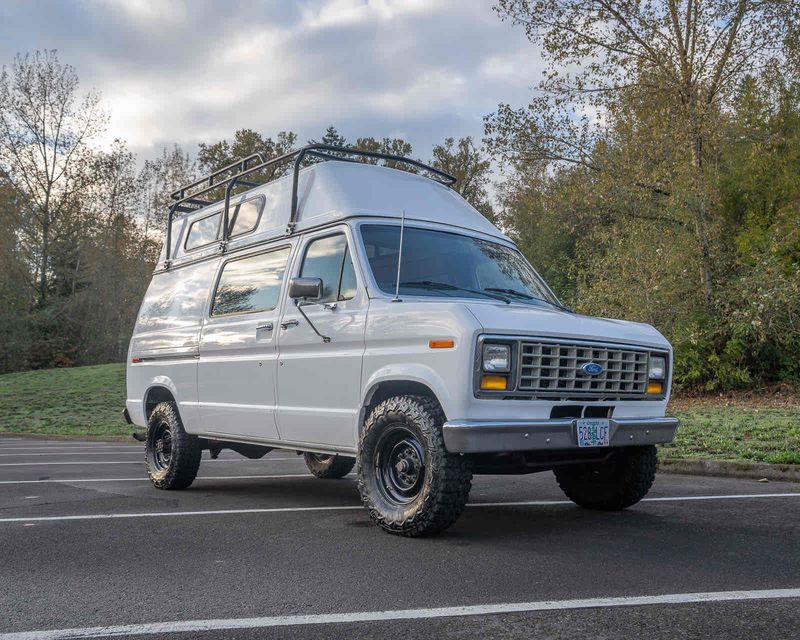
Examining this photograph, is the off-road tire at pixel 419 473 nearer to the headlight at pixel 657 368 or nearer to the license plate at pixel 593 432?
the license plate at pixel 593 432

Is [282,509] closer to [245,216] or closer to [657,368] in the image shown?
[245,216]

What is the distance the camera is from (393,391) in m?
6.09

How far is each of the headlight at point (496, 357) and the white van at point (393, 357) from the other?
10mm

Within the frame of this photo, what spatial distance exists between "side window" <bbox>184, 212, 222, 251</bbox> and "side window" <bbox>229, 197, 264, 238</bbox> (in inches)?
14.4

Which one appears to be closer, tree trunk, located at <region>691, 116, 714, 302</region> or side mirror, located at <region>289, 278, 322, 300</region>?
side mirror, located at <region>289, 278, 322, 300</region>

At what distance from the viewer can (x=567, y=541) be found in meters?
5.73

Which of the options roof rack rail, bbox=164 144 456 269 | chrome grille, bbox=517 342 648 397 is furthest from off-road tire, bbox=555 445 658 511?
roof rack rail, bbox=164 144 456 269

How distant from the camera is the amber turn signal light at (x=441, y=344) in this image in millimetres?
5449

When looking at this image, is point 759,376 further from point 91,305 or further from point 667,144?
point 91,305

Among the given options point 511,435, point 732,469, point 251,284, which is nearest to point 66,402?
point 251,284

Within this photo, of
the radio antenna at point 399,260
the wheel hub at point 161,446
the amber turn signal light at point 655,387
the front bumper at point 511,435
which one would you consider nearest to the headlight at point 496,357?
the front bumper at point 511,435

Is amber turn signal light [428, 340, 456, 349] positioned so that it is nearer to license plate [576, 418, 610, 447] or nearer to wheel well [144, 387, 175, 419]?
license plate [576, 418, 610, 447]

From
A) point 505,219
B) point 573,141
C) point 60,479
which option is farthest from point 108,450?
point 505,219

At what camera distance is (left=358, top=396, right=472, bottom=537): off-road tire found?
550 cm
